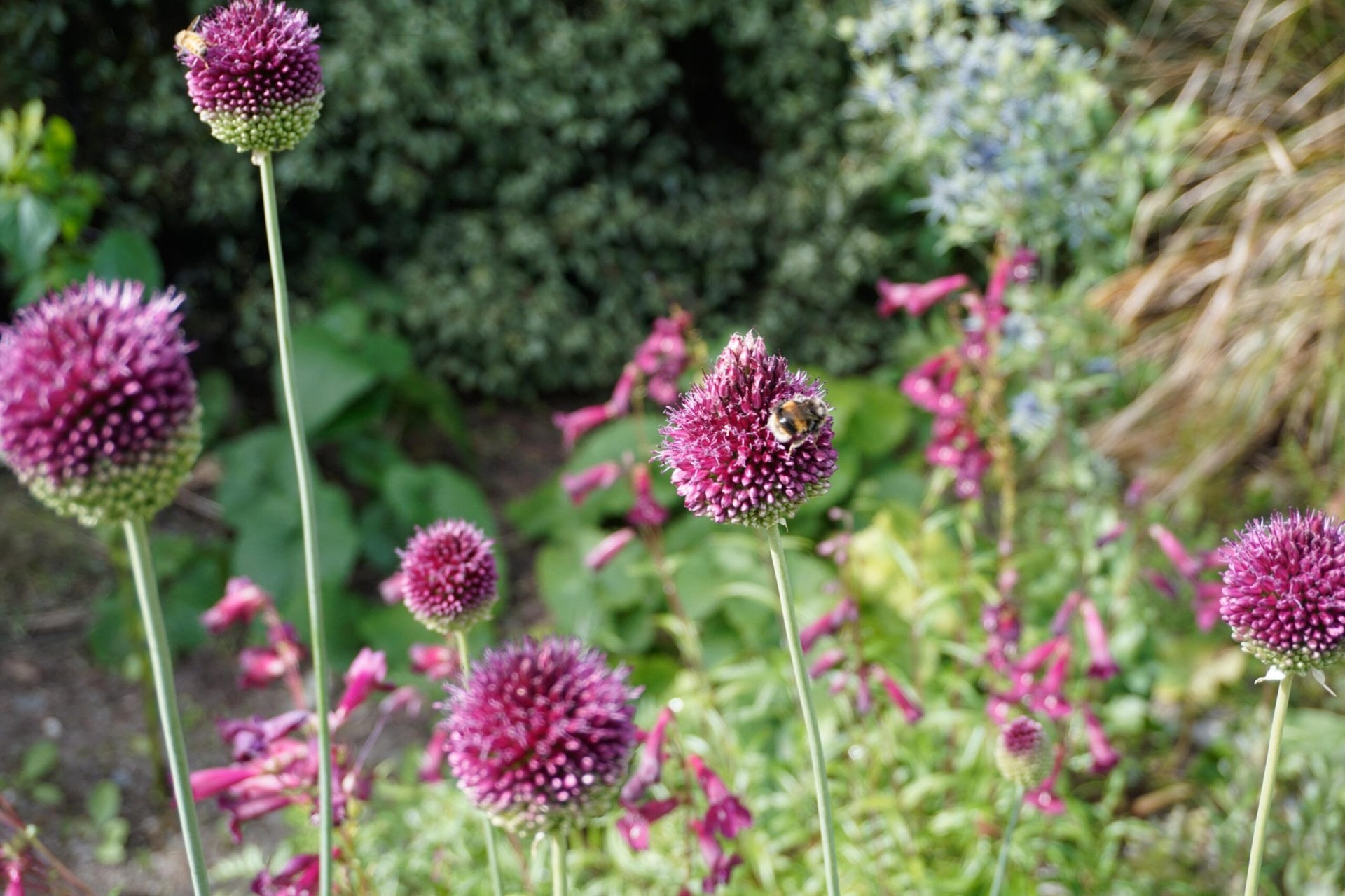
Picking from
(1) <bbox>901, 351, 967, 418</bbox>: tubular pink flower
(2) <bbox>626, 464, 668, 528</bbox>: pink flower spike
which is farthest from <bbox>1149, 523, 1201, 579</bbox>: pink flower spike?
(2) <bbox>626, 464, 668, 528</bbox>: pink flower spike

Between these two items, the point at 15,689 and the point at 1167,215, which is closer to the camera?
the point at 15,689

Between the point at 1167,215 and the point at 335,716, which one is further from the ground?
the point at 1167,215

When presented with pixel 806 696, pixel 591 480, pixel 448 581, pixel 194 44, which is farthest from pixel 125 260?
pixel 806 696

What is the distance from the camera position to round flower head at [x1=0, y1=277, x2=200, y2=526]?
1021 millimetres

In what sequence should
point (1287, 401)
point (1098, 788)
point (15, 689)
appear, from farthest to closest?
1. point (1287, 401)
2. point (15, 689)
3. point (1098, 788)

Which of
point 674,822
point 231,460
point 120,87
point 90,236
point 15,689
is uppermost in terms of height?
point 120,87

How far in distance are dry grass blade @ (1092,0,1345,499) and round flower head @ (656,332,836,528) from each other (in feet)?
12.1

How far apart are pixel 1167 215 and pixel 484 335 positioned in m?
3.34

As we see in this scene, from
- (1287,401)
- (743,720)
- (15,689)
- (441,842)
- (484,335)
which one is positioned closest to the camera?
(441,842)

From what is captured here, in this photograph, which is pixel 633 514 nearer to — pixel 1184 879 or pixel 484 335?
pixel 1184 879

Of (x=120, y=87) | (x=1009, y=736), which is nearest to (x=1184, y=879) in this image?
(x=1009, y=736)

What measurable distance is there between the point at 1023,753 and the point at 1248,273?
3.66m

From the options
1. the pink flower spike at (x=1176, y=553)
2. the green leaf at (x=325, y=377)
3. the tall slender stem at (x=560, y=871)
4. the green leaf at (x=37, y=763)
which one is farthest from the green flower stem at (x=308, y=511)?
the green leaf at (x=325, y=377)

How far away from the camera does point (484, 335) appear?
17.1 ft
